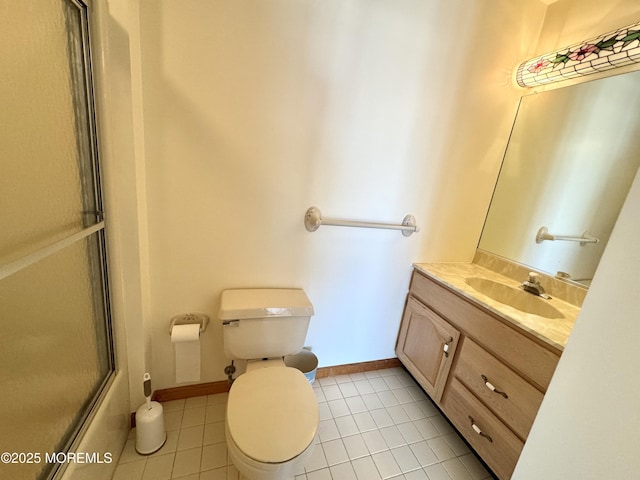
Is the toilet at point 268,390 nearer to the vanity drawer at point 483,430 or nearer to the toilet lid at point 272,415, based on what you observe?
the toilet lid at point 272,415

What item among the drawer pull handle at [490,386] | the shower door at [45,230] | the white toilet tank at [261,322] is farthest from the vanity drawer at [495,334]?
the shower door at [45,230]

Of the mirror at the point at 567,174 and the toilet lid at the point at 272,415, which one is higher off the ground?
the mirror at the point at 567,174

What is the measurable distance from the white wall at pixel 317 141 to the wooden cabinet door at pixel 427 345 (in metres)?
→ 0.19

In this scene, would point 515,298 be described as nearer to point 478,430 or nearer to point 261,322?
point 478,430

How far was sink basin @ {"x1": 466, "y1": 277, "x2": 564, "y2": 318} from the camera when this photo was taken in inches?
55.2

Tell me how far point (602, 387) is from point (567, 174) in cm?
134

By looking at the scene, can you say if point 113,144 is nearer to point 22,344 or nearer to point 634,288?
point 22,344

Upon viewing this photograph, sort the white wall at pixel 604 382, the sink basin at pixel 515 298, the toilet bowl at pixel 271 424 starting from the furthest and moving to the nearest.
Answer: the sink basin at pixel 515 298
the toilet bowl at pixel 271 424
the white wall at pixel 604 382

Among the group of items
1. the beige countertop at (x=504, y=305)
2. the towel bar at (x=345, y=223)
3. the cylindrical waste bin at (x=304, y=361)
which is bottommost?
the cylindrical waste bin at (x=304, y=361)

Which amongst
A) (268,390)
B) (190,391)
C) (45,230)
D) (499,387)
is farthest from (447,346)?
(45,230)

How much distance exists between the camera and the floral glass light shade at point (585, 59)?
3.95 ft

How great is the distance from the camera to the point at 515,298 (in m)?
1.55

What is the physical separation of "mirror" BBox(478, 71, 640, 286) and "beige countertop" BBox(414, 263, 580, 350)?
0.18 m

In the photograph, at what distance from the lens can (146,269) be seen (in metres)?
1.25
